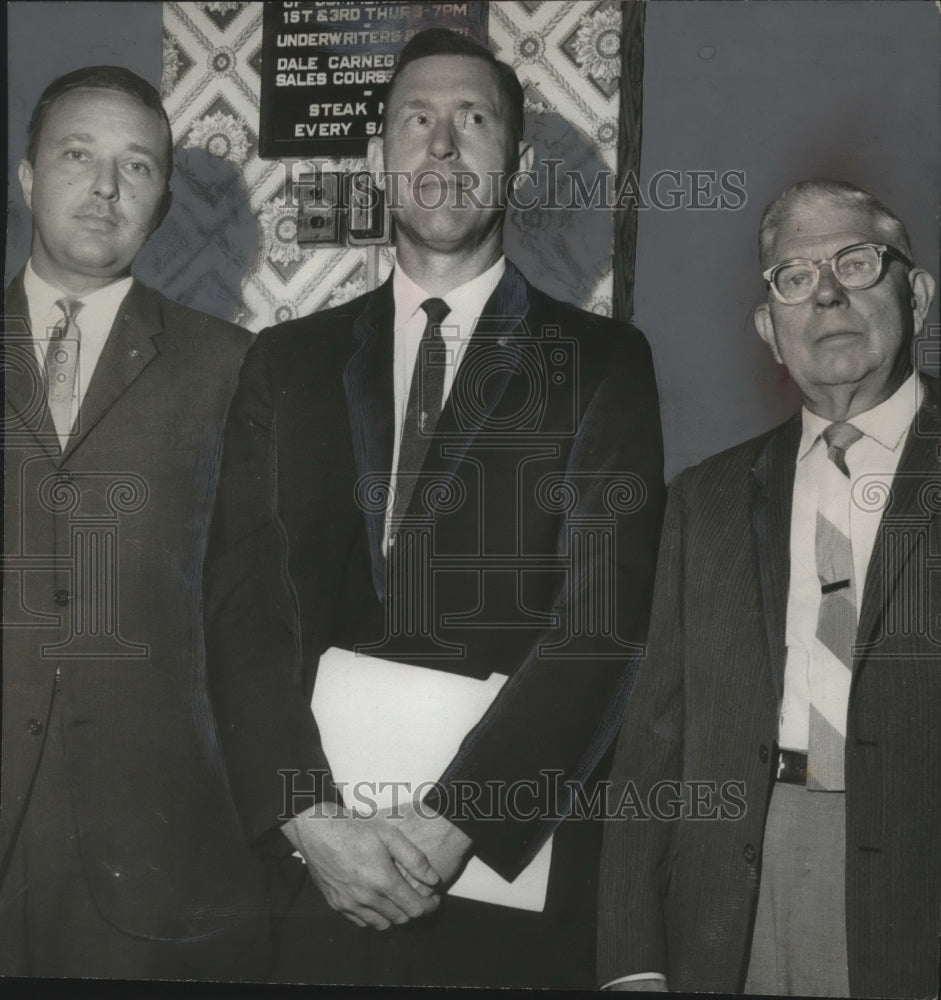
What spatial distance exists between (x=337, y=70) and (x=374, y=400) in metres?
0.85

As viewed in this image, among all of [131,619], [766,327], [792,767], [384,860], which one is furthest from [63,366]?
[792,767]

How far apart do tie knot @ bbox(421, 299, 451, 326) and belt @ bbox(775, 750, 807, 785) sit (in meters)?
1.27

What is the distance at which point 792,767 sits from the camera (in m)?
2.67

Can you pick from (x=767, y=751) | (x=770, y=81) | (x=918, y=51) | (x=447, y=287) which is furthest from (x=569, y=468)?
(x=918, y=51)

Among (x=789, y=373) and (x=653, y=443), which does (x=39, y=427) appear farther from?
(x=789, y=373)

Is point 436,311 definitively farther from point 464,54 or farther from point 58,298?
point 58,298

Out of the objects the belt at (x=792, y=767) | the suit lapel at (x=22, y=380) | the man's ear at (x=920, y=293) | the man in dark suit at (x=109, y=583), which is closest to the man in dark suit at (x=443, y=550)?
the man in dark suit at (x=109, y=583)

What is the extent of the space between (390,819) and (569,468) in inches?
35.6

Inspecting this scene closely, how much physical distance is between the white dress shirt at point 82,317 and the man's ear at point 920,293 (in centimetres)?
188

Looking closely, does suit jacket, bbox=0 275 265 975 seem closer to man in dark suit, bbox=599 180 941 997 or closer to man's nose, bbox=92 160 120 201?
man's nose, bbox=92 160 120 201

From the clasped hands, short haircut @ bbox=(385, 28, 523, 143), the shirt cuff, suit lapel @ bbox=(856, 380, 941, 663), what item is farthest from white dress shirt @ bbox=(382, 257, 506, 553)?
the shirt cuff

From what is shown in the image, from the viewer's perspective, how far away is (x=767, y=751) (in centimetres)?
269

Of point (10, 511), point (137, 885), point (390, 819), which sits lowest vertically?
point (137, 885)

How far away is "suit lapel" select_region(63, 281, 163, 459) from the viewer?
301 centimetres
